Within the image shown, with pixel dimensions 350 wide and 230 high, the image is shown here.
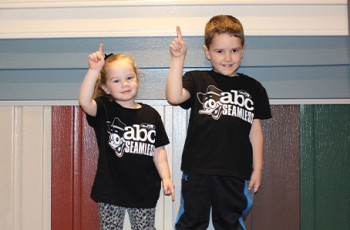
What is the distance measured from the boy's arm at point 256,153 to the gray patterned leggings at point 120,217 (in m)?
0.35

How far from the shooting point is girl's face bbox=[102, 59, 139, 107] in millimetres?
1692

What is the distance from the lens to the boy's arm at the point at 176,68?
160 centimetres

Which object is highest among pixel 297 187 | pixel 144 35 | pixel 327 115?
pixel 144 35

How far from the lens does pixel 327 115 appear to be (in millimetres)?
1834

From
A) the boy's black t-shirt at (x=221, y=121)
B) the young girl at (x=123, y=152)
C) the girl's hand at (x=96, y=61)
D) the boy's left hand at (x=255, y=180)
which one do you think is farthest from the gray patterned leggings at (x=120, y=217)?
the girl's hand at (x=96, y=61)

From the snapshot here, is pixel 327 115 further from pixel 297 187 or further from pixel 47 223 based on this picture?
pixel 47 223

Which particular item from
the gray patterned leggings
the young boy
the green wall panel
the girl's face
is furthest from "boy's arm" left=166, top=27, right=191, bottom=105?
the green wall panel

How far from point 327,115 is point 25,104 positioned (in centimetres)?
107

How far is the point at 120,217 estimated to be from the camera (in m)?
1.71

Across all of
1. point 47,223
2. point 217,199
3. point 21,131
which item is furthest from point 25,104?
point 217,199

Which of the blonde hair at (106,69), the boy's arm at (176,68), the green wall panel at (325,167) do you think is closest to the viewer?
the boy's arm at (176,68)

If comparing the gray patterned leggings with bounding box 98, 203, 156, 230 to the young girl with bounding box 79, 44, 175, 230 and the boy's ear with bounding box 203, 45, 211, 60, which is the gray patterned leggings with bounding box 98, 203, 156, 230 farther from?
the boy's ear with bounding box 203, 45, 211, 60

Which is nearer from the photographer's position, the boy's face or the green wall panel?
the boy's face

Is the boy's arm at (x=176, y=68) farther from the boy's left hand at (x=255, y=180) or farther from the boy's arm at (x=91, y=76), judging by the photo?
the boy's left hand at (x=255, y=180)
